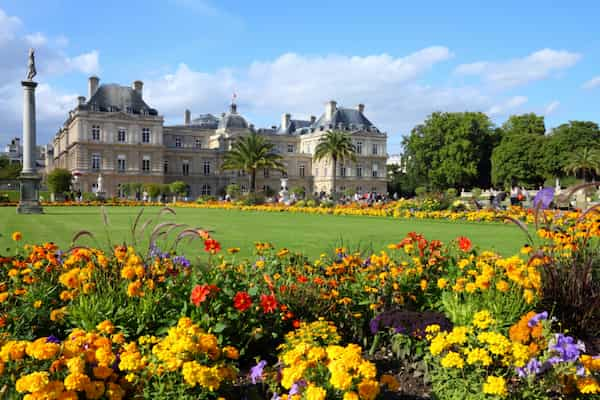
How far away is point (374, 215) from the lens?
22.5m

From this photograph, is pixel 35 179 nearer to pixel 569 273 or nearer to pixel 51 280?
pixel 51 280

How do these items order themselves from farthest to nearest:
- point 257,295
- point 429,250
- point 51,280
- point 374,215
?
point 374,215, point 429,250, point 51,280, point 257,295

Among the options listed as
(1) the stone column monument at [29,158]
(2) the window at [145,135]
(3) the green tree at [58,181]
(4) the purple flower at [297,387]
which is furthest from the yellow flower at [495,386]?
(2) the window at [145,135]

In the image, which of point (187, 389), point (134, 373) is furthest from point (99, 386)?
point (187, 389)

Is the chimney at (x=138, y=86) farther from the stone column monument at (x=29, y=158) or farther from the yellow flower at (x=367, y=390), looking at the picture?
the yellow flower at (x=367, y=390)

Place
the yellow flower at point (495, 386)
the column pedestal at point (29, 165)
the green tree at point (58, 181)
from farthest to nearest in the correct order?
1. the green tree at point (58, 181)
2. the column pedestal at point (29, 165)
3. the yellow flower at point (495, 386)

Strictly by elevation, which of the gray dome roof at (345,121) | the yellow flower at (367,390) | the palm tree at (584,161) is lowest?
the yellow flower at (367,390)

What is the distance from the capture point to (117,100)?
6044 centimetres

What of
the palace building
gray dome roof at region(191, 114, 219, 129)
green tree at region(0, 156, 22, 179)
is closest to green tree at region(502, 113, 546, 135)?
the palace building

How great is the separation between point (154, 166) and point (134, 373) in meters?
61.7

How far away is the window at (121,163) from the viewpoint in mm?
59906

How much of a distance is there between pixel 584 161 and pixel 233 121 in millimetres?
42490

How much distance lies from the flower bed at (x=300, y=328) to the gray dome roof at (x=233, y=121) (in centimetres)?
6707

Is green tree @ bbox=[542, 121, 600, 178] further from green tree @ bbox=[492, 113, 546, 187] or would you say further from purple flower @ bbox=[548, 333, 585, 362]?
purple flower @ bbox=[548, 333, 585, 362]
